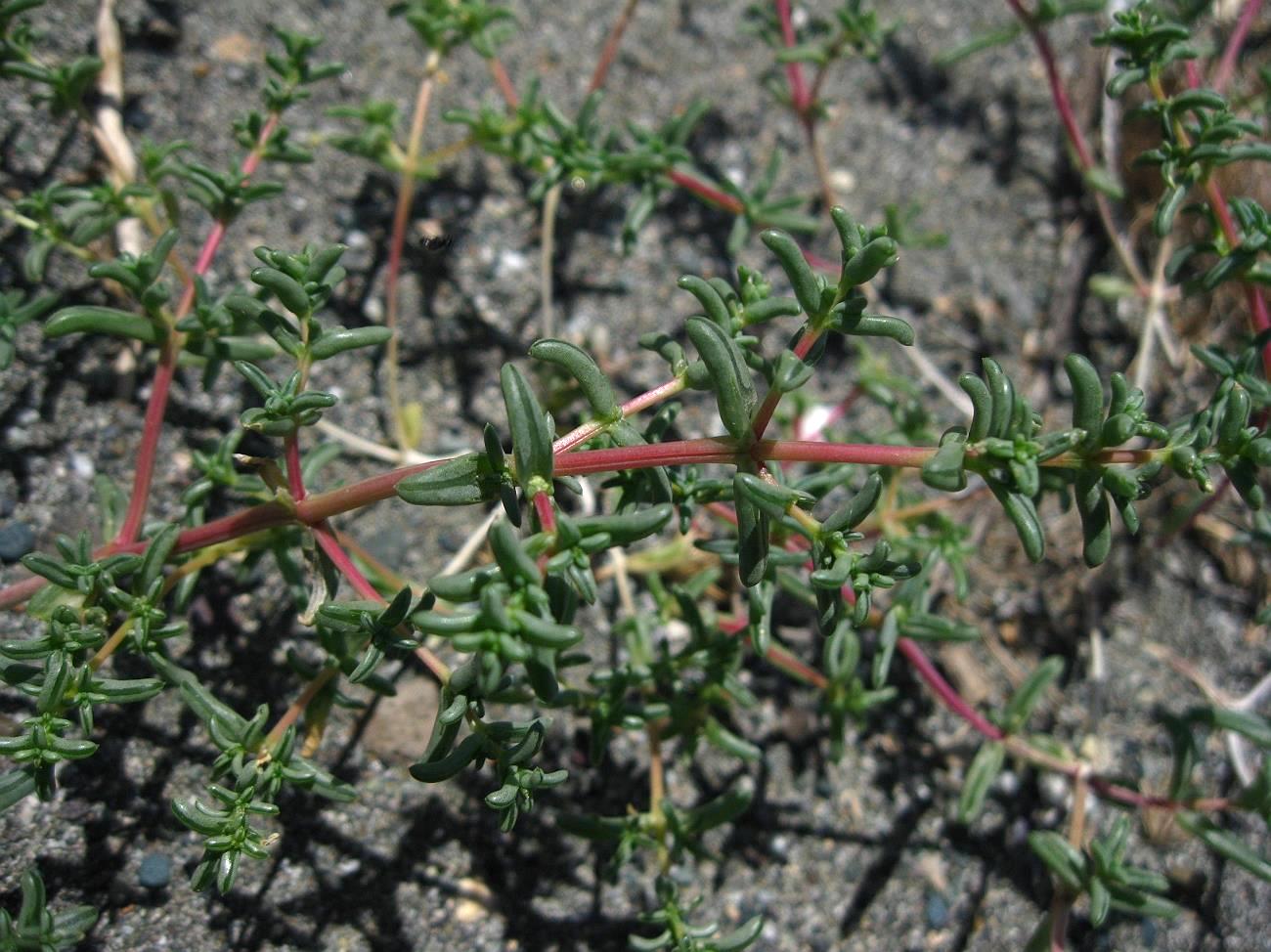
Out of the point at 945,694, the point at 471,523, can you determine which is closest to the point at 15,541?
the point at 471,523

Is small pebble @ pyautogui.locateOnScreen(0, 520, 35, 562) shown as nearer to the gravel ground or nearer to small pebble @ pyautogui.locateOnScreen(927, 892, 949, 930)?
the gravel ground

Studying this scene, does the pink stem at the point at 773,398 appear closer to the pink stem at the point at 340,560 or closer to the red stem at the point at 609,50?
the pink stem at the point at 340,560

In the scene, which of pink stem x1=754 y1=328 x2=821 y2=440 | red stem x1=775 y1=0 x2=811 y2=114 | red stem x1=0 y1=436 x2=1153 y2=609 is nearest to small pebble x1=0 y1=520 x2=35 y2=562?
red stem x1=0 y1=436 x2=1153 y2=609

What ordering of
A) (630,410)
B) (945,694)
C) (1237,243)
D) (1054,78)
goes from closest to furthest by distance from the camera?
(630,410), (1237,243), (945,694), (1054,78)

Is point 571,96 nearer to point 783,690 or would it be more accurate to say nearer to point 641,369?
point 641,369

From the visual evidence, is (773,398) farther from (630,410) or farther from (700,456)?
(630,410)
